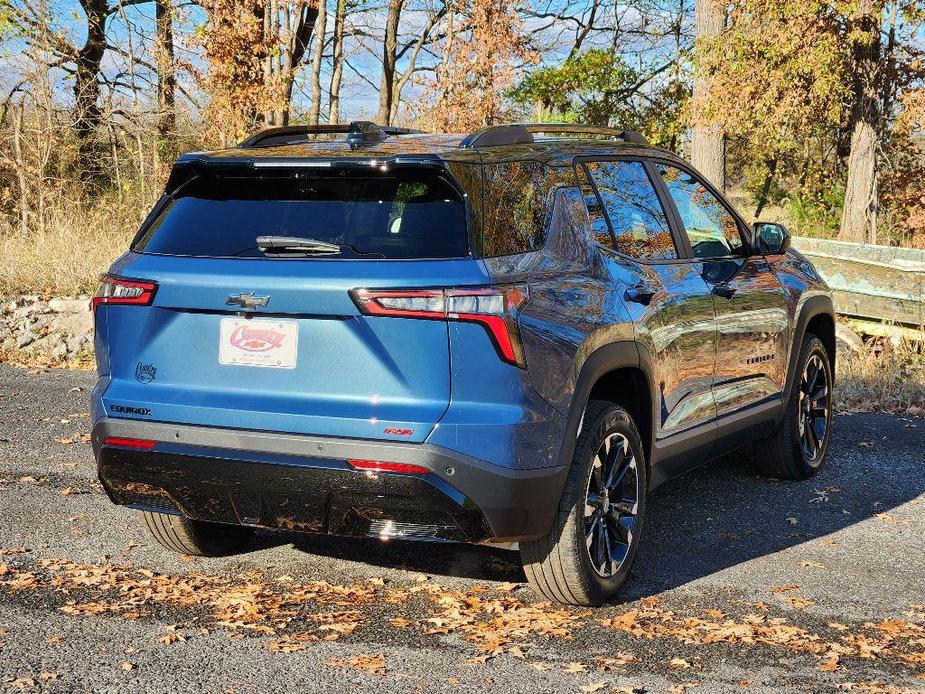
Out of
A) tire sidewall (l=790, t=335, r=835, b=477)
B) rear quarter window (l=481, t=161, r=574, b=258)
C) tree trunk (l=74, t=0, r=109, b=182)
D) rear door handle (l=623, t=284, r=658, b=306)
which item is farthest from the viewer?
tree trunk (l=74, t=0, r=109, b=182)

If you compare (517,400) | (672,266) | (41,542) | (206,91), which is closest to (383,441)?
(517,400)

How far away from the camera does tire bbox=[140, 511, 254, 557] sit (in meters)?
5.21

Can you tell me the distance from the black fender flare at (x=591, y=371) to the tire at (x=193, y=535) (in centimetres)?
170

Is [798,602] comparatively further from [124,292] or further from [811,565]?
[124,292]

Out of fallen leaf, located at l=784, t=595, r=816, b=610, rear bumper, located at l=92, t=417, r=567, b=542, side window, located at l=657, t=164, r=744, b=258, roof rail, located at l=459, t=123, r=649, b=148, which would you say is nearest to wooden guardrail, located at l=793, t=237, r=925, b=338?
side window, located at l=657, t=164, r=744, b=258

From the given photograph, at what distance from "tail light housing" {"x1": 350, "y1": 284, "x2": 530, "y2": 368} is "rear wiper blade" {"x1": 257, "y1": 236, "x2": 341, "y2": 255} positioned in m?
0.25

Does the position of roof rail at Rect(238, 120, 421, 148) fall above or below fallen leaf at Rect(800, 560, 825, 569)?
above

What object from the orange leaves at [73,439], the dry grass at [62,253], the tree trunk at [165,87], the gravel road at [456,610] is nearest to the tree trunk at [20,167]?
the dry grass at [62,253]

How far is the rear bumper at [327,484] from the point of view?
4.07 m

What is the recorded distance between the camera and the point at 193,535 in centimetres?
526

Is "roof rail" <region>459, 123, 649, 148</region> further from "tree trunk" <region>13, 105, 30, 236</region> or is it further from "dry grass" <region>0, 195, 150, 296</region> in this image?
"tree trunk" <region>13, 105, 30, 236</region>

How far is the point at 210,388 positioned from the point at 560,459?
4.17 feet

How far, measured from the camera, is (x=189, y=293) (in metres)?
4.23

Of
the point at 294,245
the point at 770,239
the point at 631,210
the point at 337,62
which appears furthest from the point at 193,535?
the point at 337,62
